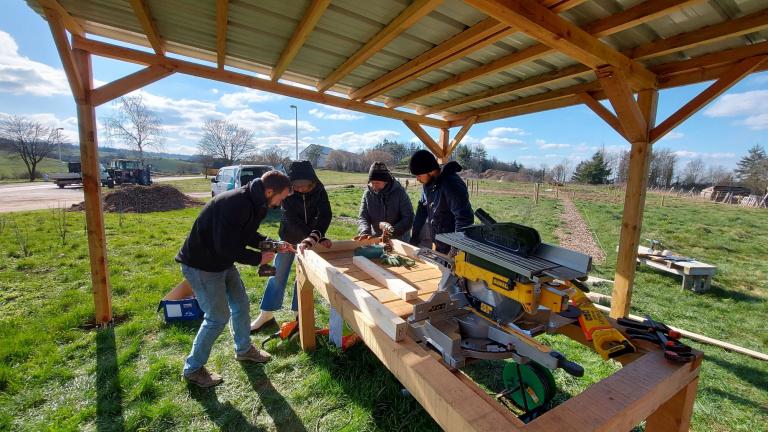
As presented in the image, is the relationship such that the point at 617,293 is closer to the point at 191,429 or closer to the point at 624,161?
the point at 191,429

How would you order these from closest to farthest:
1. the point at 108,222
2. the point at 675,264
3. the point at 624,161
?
1. the point at 675,264
2. the point at 108,222
3. the point at 624,161

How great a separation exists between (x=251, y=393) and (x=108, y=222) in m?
9.05

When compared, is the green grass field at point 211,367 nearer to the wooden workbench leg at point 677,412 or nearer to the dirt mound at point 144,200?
the wooden workbench leg at point 677,412

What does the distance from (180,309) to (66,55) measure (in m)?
2.61

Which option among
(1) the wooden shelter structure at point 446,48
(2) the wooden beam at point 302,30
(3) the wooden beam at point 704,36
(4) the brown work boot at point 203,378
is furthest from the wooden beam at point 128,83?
(3) the wooden beam at point 704,36

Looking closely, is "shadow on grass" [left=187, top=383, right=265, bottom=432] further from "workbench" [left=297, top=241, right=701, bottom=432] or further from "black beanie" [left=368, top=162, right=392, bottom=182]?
"black beanie" [left=368, top=162, right=392, bottom=182]

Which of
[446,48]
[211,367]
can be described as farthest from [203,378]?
[446,48]

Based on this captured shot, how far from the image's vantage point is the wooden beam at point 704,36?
7.51 feet

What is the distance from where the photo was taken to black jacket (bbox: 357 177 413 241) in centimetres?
376

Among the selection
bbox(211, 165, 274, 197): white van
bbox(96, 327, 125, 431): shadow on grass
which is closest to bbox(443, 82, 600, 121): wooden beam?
bbox(96, 327, 125, 431): shadow on grass

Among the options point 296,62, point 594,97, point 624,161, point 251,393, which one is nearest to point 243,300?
point 251,393

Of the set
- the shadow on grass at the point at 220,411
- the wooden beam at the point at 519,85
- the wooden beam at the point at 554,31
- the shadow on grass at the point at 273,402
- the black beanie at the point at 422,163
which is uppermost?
the wooden beam at the point at 519,85

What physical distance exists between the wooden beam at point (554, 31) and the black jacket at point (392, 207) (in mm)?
1945

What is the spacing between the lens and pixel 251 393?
8.60 ft
